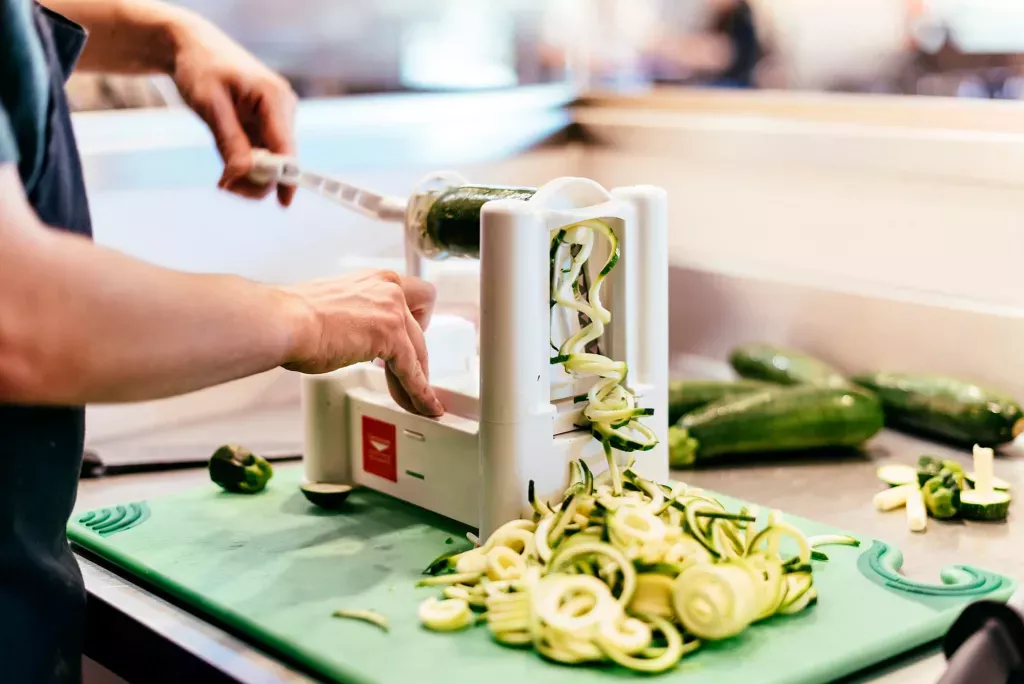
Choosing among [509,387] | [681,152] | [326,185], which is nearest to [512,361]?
[509,387]

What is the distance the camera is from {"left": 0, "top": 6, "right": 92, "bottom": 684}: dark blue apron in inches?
33.9

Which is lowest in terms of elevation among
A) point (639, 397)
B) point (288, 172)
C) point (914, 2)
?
point (639, 397)

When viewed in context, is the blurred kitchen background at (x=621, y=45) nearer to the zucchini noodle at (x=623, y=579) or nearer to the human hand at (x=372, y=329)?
the human hand at (x=372, y=329)

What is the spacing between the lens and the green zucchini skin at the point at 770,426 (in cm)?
141

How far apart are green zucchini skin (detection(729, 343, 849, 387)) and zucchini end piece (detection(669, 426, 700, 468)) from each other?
0.25 m

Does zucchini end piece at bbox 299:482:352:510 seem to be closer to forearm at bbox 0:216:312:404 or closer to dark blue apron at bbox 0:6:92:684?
dark blue apron at bbox 0:6:92:684

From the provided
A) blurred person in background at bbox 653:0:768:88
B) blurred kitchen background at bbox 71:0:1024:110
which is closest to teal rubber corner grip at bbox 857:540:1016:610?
blurred kitchen background at bbox 71:0:1024:110

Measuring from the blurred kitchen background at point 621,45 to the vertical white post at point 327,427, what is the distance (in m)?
0.59

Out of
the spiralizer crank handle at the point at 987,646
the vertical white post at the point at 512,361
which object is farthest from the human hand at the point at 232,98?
the spiralizer crank handle at the point at 987,646

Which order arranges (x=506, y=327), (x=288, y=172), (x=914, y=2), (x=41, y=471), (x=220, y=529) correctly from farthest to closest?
(x=914, y=2) → (x=288, y=172) → (x=220, y=529) → (x=506, y=327) → (x=41, y=471)

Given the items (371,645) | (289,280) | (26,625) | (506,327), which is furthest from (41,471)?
(289,280)

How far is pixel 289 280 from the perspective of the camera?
178cm

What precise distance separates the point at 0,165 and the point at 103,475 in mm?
744

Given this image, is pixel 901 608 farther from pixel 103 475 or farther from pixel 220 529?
pixel 103 475
